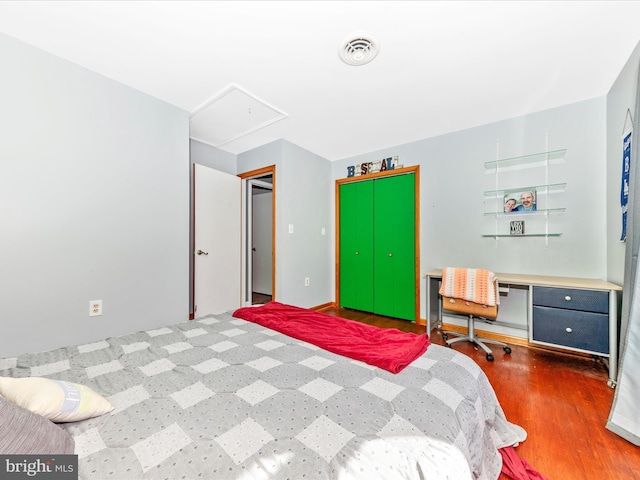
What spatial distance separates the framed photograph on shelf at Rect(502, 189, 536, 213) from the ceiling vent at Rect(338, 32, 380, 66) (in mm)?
2058

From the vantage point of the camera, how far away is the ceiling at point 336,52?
61.1 inches

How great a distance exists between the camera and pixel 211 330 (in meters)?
1.61

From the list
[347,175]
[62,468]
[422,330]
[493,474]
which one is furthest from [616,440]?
[347,175]

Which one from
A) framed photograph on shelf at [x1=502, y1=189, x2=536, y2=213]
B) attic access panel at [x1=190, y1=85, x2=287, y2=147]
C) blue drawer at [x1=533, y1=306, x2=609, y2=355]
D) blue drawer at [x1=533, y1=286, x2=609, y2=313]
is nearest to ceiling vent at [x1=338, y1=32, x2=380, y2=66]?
attic access panel at [x1=190, y1=85, x2=287, y2=147]

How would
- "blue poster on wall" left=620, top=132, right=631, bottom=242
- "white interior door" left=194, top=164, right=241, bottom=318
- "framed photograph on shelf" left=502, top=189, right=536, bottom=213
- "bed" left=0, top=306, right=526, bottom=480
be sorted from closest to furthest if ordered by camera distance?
"bed" left=0, top=306, right=526, bottom=480
"blue poster on wall" left=620, top=132, right=631, bottom=242
"framed photograph on shelf" left=502, top=189, right=536, bottom=213
"white interior door" left=194, top=164, right=241, bottom=318

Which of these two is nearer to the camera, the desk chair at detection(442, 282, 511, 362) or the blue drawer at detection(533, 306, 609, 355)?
the blue drawer at detection(533, 306, 609, 355)

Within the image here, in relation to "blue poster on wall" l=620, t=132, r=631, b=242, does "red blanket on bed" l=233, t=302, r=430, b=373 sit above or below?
below

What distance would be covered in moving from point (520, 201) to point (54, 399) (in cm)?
357

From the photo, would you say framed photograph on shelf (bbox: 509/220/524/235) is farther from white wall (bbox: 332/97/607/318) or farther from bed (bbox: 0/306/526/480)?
bed (bbox: 0/306/526/480)

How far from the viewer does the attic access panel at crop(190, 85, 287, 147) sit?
2473 millimetres

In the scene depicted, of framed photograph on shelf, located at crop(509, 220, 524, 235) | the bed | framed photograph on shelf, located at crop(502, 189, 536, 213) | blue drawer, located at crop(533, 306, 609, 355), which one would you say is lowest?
blue drawer, located at crop(533, 306, 609, 355)

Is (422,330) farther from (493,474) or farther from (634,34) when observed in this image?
(634,34)

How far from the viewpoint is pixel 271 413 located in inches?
33.4

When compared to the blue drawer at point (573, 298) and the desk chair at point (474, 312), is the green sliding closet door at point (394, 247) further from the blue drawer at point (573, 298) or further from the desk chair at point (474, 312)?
the blue drawer at point (573, 298)
